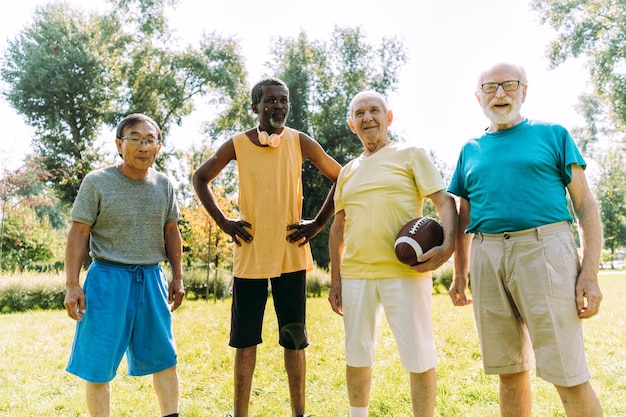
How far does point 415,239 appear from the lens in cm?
289

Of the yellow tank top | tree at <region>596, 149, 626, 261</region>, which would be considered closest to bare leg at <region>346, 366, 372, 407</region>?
the yellow tank top

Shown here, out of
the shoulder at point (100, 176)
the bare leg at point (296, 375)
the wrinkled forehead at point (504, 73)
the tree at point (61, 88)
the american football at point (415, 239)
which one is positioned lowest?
the bare leg at point (296, 375)

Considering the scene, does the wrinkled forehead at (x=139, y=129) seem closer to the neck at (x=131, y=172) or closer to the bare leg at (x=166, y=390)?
the neck at (x=131, y=172)

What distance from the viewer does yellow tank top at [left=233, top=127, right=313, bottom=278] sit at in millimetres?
3531

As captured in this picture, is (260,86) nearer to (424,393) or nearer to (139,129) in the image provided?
(139,129)

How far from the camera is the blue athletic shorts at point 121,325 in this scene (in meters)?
3.03

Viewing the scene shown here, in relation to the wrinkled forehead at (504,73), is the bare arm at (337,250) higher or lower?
lower

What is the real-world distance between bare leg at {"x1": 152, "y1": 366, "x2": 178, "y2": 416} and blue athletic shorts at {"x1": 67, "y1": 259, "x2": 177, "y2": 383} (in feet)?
0.26

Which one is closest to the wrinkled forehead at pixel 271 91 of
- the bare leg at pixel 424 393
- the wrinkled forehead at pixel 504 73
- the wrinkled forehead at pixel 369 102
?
the wrinkled forehead at pixel 369 102

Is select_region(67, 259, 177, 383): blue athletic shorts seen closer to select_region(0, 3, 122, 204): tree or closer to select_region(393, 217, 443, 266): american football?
select_region(393, 217, 443, 266): american football

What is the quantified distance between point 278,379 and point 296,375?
1906 millimetres

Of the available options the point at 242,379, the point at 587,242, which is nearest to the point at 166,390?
the point at 242,379

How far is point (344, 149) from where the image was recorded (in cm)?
2797

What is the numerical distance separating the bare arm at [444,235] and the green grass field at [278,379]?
1762 mm
